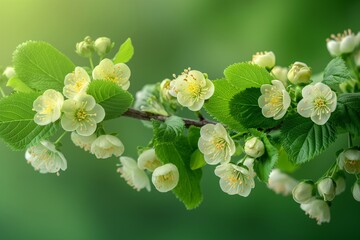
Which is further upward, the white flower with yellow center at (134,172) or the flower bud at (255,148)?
the flower bud at (255,148)

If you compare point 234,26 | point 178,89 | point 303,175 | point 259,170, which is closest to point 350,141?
point 259,170

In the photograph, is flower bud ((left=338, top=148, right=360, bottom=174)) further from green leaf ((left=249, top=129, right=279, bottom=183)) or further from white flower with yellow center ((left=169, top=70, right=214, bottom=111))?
white flower with yellow center ((left=169, top=70, right=214, bottom=111))

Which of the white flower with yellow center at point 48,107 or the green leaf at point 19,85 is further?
the green leaf at point 19,85

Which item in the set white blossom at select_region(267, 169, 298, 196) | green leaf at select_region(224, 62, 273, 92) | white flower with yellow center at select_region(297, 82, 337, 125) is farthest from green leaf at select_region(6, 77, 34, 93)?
white blossom at select_region(267, 169, 298, 196)

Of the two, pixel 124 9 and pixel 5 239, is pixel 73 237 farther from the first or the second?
pixel 124 9

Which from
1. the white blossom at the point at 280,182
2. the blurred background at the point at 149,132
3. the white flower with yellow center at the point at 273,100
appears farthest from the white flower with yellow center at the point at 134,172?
the blurred background at the point at 149,132

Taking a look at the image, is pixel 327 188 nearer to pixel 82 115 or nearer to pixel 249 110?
pixel 249 110

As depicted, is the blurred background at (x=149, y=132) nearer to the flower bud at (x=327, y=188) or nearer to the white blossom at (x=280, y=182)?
the white blossom at (x=280, y=182)

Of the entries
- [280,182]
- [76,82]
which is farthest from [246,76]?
[280,182]
